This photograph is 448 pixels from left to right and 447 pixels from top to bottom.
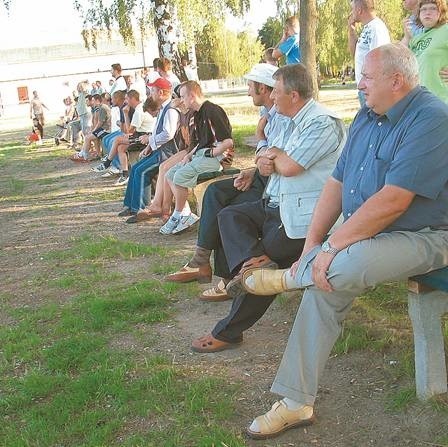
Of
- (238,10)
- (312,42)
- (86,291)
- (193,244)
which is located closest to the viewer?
(86,291)

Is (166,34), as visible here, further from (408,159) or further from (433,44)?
(408,159)

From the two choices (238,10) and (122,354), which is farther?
(238,10)

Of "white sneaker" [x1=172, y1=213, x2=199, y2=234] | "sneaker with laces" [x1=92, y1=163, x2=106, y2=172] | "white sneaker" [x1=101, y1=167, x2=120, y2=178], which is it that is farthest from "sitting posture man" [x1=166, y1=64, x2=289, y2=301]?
"sneaker with laces" [x1=92, y1=163, x2=106, y2=172]

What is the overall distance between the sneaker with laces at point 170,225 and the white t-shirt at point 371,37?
2307 millimetres

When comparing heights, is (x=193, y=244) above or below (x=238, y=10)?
below

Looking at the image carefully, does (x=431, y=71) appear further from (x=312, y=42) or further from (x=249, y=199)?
(x=312, y=42)

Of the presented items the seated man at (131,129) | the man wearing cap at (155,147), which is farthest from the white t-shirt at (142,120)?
the man wearing cap at (155,147)

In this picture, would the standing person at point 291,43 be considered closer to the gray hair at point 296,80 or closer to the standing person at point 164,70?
the standing person at point 164,70

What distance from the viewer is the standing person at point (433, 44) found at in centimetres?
481

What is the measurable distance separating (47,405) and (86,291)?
1945 millimetres

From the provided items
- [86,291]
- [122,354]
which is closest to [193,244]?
[86,291]

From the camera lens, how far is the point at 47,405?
346cm

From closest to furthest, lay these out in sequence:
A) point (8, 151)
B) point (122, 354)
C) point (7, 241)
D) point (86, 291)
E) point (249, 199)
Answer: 1. point (122, 354)
2. point (249, 199)
3. point (86, 291)
4. point (7, 241)
5. point (8, 151)

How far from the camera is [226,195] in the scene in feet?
15.2
